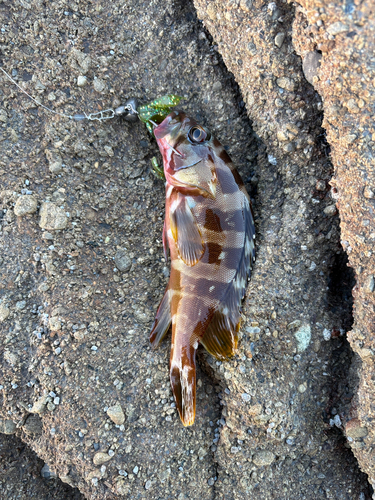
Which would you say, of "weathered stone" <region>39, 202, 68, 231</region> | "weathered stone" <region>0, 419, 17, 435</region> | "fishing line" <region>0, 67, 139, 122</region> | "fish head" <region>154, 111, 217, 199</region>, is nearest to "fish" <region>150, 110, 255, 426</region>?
"fish head" <region>154, 111, 217, 199</region>

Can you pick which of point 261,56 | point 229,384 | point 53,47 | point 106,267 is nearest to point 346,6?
point 261,56

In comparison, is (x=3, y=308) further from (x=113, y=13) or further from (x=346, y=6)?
(x=346, y=6)

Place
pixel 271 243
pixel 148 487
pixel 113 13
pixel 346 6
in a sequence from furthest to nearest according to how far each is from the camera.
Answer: pixel 113 13, pixel 271 243, pixel 148 487, pixel 346 6

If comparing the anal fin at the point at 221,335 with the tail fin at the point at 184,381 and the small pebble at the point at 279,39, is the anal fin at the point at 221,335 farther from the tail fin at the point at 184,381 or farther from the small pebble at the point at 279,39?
the small pebble at the point at 279,39

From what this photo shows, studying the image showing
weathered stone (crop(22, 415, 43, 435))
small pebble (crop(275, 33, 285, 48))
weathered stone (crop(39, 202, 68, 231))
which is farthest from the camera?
weathered stone (crop(39, 202, 68, 231))

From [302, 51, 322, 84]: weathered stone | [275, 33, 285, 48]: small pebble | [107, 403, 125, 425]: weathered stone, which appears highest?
[275, 33, 285, 48]: small pebble

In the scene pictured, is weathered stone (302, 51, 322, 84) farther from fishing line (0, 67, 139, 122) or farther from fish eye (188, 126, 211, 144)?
fishing line (0, 67, 139, 122)
